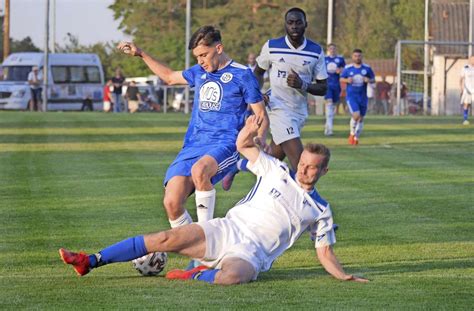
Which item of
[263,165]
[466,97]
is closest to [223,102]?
[263,165]

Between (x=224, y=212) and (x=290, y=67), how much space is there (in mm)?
1772

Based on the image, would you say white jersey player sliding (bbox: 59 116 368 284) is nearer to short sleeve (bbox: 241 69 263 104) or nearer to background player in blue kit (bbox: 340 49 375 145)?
short sleeve (bbox: 241 69 263 104)

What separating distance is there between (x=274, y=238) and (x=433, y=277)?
1.30m

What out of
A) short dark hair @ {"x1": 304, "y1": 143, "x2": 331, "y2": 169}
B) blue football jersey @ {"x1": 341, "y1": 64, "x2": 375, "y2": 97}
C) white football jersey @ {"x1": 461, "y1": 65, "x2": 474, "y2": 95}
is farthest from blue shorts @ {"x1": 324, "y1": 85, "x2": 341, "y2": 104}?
short dark hair @ {"x1": 304, "y1": 143, "x2": 331, "y2": 169}

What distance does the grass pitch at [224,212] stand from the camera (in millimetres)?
9305

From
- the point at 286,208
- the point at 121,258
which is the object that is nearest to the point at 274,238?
the point at 286,208

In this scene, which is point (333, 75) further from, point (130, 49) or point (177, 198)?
point (177, 198)

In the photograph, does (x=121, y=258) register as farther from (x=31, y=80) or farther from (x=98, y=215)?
(x=31, y=80)

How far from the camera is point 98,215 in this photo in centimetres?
1485

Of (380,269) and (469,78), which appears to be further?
(469,78)

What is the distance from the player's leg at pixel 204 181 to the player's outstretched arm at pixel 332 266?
3.76 feet

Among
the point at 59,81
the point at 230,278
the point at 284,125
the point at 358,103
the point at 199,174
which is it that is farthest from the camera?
the point at 59,81

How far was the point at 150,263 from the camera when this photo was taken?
34.0 feet

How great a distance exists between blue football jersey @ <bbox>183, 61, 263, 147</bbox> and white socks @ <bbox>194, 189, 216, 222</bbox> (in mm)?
443
